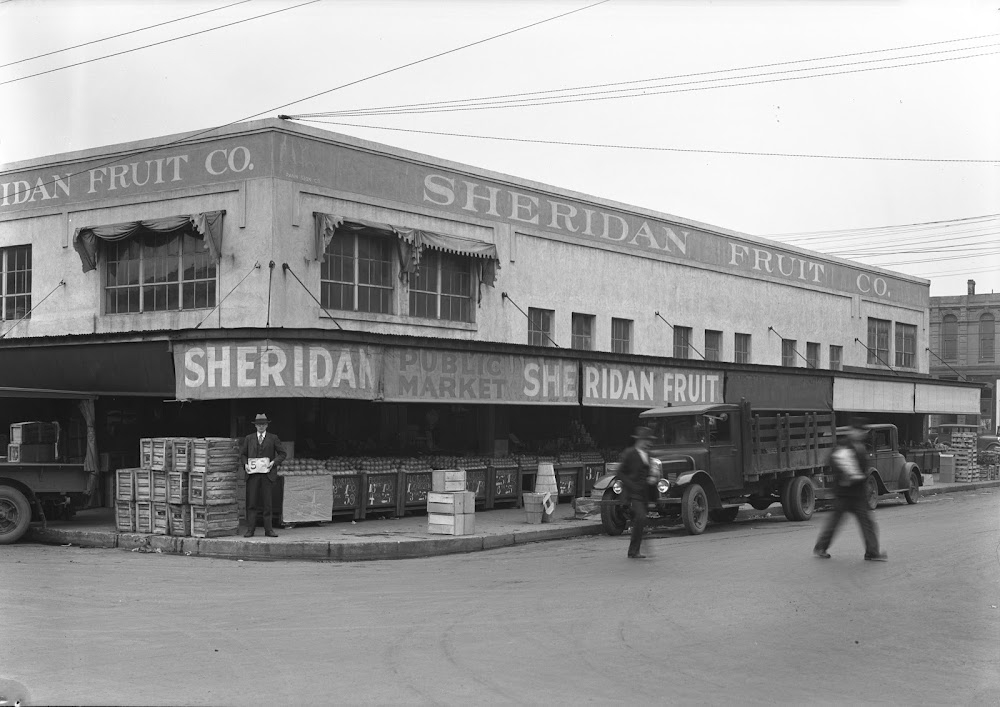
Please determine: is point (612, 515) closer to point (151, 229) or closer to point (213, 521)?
point (213, 521)

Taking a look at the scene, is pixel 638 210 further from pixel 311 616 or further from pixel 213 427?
pixel 311 616

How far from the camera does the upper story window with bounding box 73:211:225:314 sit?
22562 millimetres

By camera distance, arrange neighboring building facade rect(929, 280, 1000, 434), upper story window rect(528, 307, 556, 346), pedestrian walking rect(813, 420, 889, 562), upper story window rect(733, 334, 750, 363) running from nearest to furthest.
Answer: pedestrian walking rect(813, 420, 889, 562)
upper story window rect(528, 307, 556, 346)
upper story window rect(733, 334, 750, 363)
neighboring building facade rect(929, 280, 1000, 434)

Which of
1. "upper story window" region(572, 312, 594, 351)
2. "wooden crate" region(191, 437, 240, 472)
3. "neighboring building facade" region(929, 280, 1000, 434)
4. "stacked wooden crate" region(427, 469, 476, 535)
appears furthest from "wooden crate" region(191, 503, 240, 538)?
"neighboring building facade" region(929, 280, 1000, 434)

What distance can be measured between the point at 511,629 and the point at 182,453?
9.28 m

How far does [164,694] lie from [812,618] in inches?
247

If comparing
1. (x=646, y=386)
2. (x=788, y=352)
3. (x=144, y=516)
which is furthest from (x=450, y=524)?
(x=788, y=352)

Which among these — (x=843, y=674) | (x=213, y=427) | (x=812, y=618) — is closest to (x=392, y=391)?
(x=213, y=427)

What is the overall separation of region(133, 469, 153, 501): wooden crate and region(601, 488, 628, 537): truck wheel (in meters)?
7.87

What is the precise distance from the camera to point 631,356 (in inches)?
1051

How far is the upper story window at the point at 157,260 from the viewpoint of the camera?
2256cm

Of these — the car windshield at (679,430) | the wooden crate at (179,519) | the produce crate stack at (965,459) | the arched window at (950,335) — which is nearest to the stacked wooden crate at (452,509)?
the wooden crate at (179,519)

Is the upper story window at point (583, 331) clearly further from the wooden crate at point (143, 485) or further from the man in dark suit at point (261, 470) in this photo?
the wooden crate at point (143, 485)

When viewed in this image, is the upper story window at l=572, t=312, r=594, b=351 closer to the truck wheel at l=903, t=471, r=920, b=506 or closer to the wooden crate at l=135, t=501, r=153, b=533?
the truck wheel at l=903, t=471, r=920, b=506
